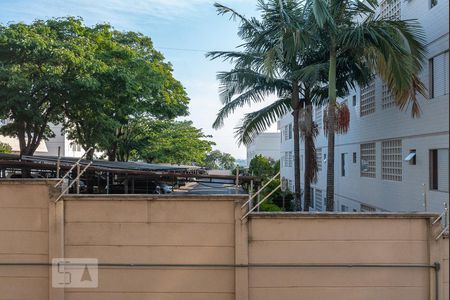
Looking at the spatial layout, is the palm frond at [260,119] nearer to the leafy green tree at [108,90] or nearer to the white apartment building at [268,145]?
the leafy green tree at [108,90]

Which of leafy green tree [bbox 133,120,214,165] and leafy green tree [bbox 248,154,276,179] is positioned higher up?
leafy green tree [bbox 133,120,214,165]

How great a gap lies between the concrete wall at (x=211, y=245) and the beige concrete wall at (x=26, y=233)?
14mm

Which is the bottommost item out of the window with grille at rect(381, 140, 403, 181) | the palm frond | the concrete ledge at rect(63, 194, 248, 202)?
the concrete ledge at rect(63, 194, 248, 202)

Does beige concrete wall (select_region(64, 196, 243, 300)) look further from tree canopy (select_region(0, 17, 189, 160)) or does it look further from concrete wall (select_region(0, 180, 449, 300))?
tree canopy (select_region(0, 17, 189, 160))

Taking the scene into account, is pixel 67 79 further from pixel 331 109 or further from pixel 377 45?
pixel 377 45

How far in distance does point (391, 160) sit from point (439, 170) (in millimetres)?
2841

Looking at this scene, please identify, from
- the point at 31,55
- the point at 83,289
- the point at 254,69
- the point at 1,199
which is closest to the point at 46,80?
the point at 31,55

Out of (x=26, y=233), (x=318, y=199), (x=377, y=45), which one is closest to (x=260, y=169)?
(x=318, y=199)

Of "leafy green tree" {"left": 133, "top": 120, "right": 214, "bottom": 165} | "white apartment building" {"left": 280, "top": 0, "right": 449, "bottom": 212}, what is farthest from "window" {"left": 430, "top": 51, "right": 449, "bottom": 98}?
"leafy green tree" {"left": 133, "top": 120, "right": 214, "bottom": 165}

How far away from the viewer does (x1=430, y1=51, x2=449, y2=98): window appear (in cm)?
949

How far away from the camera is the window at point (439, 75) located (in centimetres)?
949

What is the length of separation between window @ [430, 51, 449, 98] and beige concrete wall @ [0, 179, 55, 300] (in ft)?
28.6

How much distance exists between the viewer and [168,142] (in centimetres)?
3020

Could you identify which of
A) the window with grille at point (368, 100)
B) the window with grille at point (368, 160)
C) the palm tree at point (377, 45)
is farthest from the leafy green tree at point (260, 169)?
the palm tree at point (377, 45)
